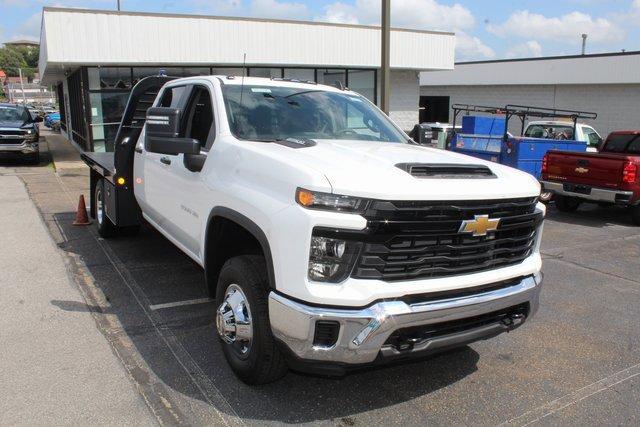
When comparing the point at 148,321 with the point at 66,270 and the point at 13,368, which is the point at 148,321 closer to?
the point at 13,368

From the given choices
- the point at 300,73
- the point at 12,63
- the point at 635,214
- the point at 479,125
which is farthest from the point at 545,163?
the point at 12,63

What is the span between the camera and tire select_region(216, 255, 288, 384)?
334 cm

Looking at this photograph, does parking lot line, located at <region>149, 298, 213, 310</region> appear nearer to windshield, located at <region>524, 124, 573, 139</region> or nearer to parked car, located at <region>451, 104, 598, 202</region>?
parked car, located at <region>451, 104, 598, 202</region>

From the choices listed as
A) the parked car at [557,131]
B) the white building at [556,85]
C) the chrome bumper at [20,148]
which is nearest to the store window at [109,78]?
the chrome bumper at [20,148]

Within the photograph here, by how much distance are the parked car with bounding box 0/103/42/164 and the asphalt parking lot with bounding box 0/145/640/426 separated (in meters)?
12.8

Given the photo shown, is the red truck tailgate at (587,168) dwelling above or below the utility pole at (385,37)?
below

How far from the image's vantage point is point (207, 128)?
4543 millimetres

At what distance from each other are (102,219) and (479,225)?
588 cm

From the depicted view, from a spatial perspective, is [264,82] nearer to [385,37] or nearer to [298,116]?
[298,116]

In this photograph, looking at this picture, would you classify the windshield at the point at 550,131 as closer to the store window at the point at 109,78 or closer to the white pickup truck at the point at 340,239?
the white pickup truck at the point at 340,239

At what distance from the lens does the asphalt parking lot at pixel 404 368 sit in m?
3.43

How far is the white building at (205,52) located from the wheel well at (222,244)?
46.9ft

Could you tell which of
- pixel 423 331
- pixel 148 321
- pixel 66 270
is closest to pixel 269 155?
pixel 423 331

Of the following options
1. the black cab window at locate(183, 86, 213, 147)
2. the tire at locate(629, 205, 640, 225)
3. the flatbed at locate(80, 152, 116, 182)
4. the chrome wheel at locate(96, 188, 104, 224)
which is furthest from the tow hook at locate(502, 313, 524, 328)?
the tire at locate(629, 205, 640, 225)
